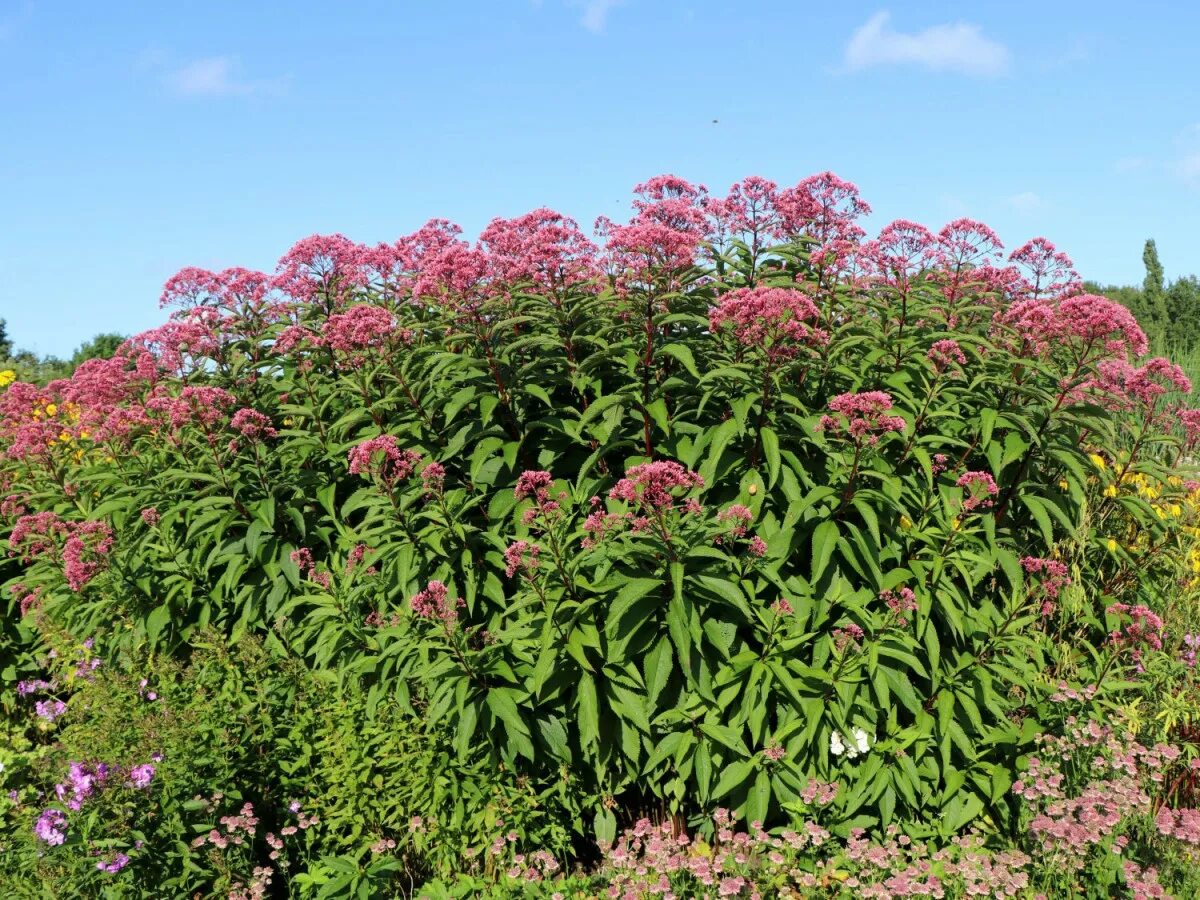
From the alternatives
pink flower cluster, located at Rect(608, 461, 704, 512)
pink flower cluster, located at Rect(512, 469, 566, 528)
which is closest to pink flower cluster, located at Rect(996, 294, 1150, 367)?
pink flower cluster, located at Rect(608, 461, 704, 512)

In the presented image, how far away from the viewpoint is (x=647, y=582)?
14.8 ft

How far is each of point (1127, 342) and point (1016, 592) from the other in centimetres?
152

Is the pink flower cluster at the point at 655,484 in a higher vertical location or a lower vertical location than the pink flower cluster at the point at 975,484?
higher

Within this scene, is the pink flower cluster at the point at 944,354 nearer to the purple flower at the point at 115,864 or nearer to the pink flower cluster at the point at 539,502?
the pink flower cluster at the point at 539,502

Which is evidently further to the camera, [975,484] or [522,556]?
[975,484]

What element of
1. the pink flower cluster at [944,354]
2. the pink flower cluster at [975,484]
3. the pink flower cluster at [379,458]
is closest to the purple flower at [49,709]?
the pink flower cluster at [379,458]

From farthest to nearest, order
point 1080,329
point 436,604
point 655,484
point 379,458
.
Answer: point 1080,329, point 379,458, point 436,604, point 655,484

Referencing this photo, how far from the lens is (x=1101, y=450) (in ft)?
20.6

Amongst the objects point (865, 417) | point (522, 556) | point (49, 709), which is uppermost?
point (865, 417)

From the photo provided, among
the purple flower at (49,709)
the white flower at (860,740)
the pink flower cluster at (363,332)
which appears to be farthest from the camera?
the purple flower at (49,709)

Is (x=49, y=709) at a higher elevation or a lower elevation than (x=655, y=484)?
lower

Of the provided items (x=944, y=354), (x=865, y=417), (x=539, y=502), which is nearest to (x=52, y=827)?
(x=539, y=502)

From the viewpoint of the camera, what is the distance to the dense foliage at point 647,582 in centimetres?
472

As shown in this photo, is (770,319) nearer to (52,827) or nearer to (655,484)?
(655,484)
